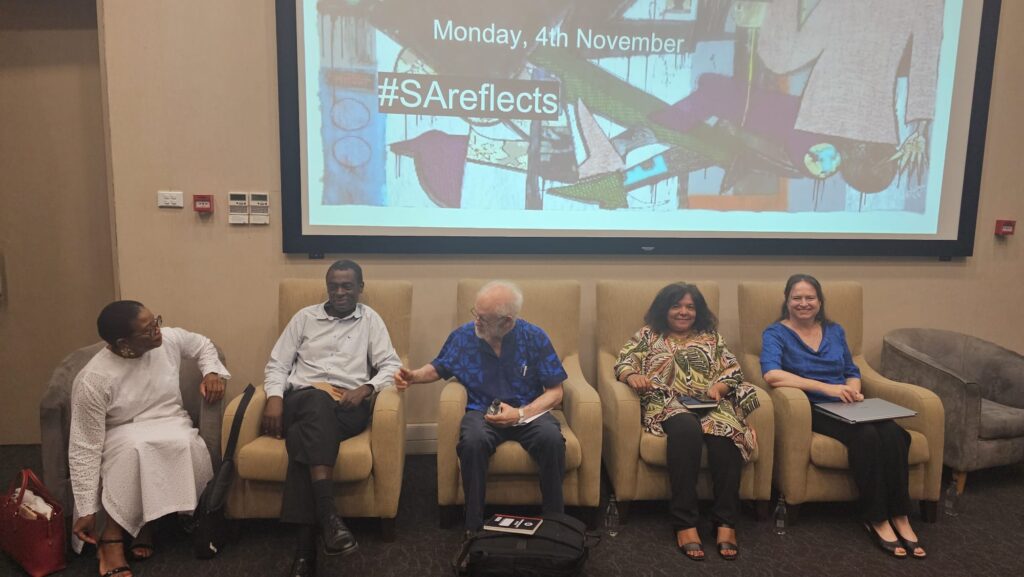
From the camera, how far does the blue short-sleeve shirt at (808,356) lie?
2895mm

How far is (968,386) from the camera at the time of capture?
286 cm


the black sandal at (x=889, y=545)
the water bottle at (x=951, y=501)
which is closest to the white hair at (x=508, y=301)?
the black sandal at (x=889, y=545)

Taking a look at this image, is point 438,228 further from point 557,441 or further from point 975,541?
point 975,541

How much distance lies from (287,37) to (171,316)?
4.99 feet

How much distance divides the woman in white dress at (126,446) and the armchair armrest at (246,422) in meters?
0.11

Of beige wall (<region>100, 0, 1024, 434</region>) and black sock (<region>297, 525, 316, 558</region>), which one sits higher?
beige wall (<region>100, 0, 1024, 434</region>)

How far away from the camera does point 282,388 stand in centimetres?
263

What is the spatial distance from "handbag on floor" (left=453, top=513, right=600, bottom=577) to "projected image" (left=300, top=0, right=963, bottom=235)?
1.62m

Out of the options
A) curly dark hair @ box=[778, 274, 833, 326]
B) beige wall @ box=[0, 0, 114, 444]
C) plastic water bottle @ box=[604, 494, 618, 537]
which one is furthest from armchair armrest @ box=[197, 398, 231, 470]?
curly dark hair @ box=[778, 274, 833, 326]

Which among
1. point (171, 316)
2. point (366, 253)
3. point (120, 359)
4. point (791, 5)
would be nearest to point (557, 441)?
point (366, 253)

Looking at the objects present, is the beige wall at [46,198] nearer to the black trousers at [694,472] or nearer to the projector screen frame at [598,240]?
the projector screen frame at [598,240]

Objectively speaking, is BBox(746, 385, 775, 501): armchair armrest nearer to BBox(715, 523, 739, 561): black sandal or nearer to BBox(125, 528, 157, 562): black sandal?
BBox(715, 523, 739, 561): black sandal

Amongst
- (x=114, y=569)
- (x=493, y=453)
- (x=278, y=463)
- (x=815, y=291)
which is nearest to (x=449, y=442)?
(x=493, y=453)

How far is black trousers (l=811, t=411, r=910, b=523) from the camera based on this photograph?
8.43ft
